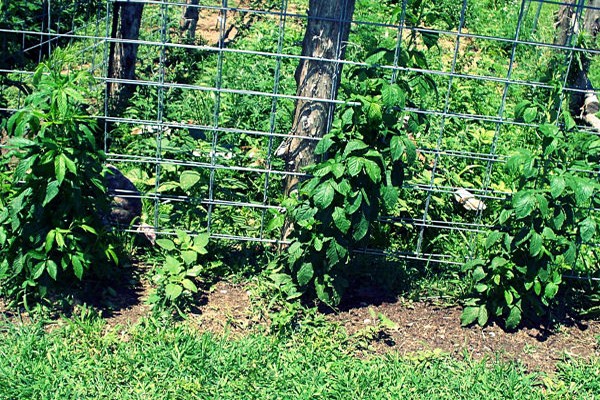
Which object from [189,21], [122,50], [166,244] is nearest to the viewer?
[166,244]

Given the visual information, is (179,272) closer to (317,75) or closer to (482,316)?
(317,75)

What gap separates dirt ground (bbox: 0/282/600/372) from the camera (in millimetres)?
4891

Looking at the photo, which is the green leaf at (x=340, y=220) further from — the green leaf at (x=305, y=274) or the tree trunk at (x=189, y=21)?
the tree trunk at (x=189, y=21)

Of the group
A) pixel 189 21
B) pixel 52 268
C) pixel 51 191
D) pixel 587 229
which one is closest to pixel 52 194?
pixel 51 191

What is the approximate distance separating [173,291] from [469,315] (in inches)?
72.1

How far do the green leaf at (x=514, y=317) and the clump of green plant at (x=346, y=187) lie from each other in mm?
1006

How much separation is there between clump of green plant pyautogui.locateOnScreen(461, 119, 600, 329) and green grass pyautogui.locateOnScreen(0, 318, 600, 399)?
46 cm

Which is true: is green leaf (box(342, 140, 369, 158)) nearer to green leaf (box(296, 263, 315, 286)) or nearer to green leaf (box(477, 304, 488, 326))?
green leaf (box(296, 263, 315, 286))

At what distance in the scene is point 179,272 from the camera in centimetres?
510

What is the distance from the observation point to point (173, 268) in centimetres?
506

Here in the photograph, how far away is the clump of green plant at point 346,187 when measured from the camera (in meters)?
4.74

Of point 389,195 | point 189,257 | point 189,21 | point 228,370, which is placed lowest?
point 228,370

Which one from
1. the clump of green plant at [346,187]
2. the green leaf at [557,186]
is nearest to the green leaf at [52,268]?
the clump of green plant at [346,187]

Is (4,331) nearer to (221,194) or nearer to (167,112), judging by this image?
(221,194)
